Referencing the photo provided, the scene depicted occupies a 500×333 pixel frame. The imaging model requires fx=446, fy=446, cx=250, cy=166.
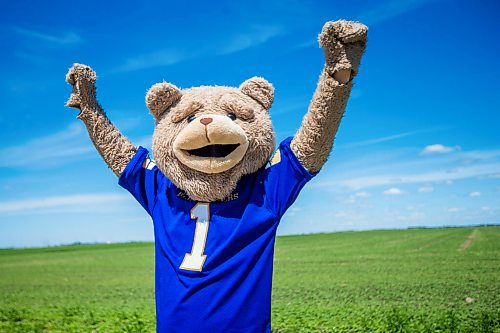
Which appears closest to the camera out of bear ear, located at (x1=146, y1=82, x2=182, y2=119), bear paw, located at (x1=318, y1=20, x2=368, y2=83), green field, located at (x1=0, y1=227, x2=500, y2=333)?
bear paw, located at (x1=318, y1=20, x2=368, y2=83)

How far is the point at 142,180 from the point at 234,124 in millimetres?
909

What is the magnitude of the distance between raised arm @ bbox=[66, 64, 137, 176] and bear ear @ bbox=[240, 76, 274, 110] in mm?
981

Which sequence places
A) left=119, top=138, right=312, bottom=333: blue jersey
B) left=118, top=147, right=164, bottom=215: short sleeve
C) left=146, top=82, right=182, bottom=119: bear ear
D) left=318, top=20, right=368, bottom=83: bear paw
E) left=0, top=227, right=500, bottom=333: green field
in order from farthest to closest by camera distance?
left=0, top=227, right=500, bottom=333: green field → left=118, top=147, right=164, bottom=215: short sleeve → left=146, top=82, right=182, bottom=119: bear ear → left=119, top=138, right=312, bottom=333: blue jersey → left=318, top=20, right=368, bottom=83: bear paw

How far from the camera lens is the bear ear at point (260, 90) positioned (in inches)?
118

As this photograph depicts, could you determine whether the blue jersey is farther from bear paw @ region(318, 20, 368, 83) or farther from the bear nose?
bear paw @ region(318, 20, 368, 83)

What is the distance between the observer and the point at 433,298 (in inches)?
360

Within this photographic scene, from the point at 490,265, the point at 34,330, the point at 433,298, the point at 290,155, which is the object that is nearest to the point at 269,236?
the point at 290,155

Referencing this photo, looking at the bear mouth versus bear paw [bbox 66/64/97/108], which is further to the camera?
bear paw [bbox 66/64/97/108]

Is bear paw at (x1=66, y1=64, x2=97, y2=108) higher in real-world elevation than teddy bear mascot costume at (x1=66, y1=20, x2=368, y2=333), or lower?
higher

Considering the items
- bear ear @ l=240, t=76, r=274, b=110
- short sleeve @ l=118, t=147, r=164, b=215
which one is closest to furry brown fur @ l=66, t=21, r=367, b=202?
bear ear @ l=240, t=76, r=274, b=110

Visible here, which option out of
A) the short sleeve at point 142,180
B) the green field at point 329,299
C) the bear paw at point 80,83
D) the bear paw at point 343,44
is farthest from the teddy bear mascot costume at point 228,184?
the green field at point 329,299

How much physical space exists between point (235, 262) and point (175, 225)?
1.49 ft

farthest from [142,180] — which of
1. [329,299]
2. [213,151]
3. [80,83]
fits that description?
[329,299]

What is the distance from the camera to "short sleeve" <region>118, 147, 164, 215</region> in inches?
122
